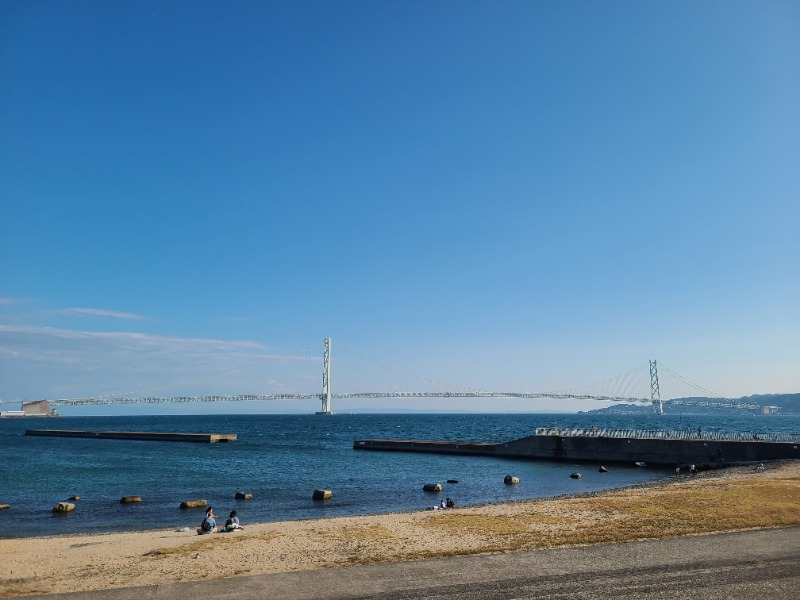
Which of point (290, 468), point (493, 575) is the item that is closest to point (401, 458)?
point (290, 468)

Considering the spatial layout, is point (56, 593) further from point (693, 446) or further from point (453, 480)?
point (693, 446)

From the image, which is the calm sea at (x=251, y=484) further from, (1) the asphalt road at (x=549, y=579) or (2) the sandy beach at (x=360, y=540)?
(1) the asphalt road at (x=549, y=579)

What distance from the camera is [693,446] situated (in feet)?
167

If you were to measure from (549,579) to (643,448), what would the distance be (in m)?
46.5

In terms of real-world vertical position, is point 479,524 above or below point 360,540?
below

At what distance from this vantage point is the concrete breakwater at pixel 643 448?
155 ft

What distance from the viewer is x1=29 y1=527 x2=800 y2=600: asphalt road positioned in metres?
11.6

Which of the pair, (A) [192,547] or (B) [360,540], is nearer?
(A) [192,547]

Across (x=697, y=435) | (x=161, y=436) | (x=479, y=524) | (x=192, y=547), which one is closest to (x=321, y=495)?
(x=479, y=524)

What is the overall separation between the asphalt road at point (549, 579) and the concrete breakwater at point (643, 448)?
37466mm

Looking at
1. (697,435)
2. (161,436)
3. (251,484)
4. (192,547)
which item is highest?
(192,547)

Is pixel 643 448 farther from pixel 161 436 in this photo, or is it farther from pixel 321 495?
pixel 161 436

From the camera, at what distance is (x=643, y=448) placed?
177ft

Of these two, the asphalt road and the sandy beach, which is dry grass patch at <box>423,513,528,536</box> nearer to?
the sandy beach
